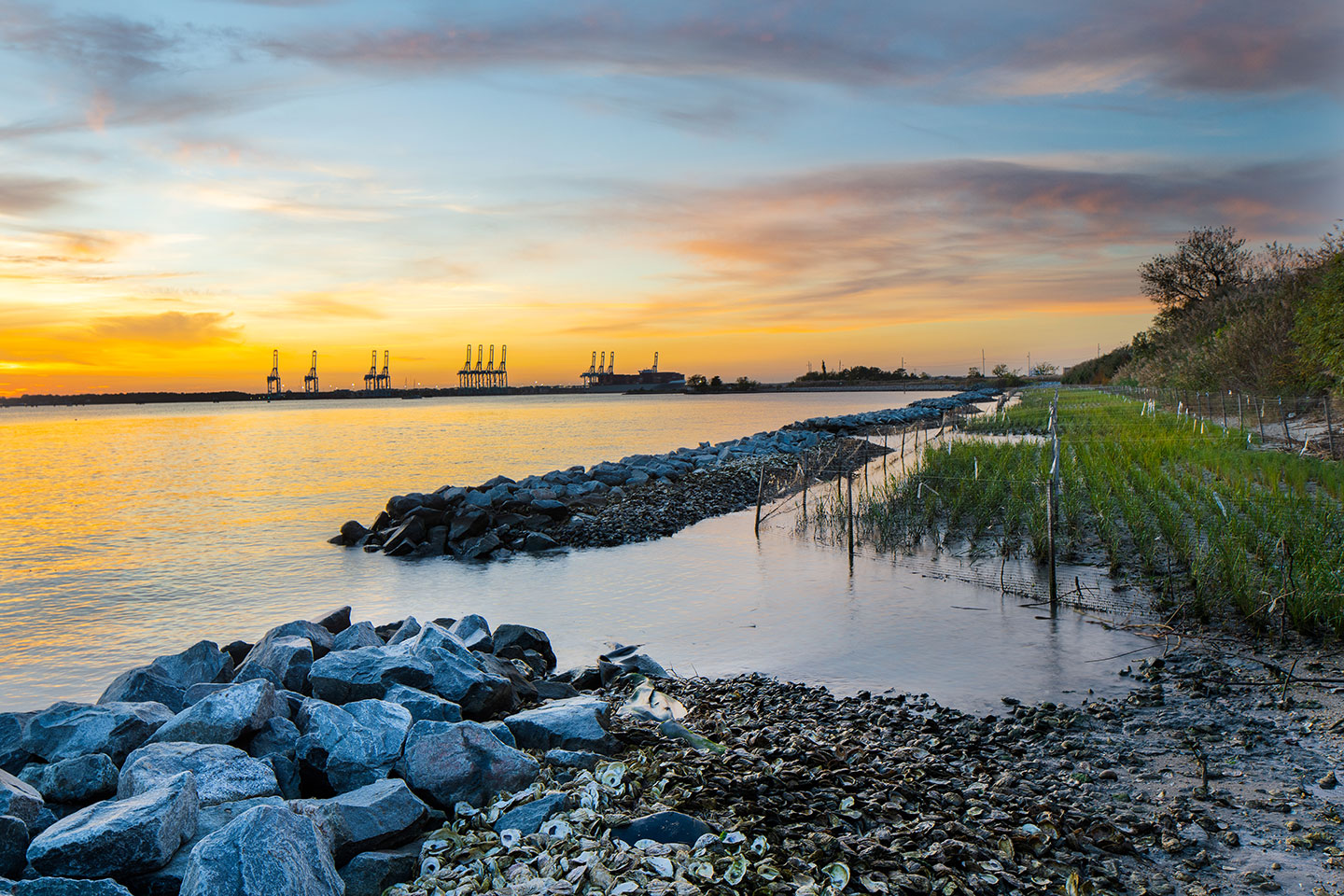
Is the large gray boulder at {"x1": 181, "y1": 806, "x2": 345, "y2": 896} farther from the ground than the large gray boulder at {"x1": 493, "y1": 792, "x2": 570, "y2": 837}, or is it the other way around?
the large gray boulder at {"x1": 181, "y1": 806, "x2": 345, "y2": 896}

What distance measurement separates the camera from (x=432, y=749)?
163 inches

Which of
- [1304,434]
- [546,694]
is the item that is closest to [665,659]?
[546,694]

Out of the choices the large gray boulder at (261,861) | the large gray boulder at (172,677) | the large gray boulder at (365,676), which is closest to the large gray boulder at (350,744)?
the large gray boulder at (365,676)

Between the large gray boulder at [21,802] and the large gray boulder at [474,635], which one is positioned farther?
the large gray boulder at [474,635]

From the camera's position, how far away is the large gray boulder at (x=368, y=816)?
346 cm

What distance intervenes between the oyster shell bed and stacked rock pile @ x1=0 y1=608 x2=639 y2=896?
276 mm

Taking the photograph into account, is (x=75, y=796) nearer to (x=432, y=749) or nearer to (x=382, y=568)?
(x=432, y=749)

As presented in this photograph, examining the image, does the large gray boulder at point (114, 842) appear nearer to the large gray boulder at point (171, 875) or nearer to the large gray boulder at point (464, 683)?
the large gray boulder at point (171, 875)

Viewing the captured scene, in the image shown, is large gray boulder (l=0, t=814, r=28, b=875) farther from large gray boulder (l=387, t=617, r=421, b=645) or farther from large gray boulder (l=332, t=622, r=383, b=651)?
large gray boulder (l=387, t=617, r=421, b=645)

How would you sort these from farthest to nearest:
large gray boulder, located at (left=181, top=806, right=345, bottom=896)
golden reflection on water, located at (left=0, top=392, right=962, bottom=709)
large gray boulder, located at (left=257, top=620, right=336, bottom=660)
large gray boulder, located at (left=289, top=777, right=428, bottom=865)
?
golden reflection on water, located at (left=0, top=392, right=962, bottom=709), large gray boulder, located at (left=257, top=620, right=336, bottom=660), large gray boulder, located at (left=289, top=777, right=428, bottom=865), large gray boulder, located at (left=181, top=806, right=345, bottom=896)

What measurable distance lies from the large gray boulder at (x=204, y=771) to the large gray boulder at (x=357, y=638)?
2874 mm

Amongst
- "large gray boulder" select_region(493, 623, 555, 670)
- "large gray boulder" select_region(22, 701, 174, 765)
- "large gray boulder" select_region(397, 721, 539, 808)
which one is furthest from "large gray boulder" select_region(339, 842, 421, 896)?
"large gray boulder" select_region(493, 623, 555, 670)

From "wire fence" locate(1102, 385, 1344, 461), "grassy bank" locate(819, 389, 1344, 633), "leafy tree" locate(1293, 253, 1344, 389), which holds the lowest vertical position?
"grassy bank" locate(819, 389, 1344, 633)

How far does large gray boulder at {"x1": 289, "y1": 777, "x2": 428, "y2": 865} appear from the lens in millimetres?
3455
